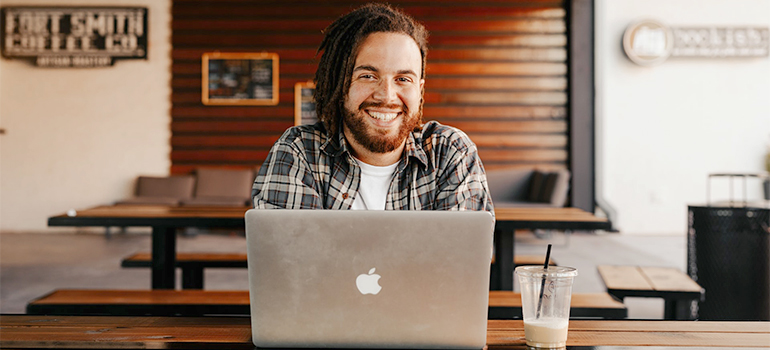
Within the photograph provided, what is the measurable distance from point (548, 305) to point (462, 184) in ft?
1.84

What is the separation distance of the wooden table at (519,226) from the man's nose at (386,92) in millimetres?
1142

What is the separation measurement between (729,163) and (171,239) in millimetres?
6827

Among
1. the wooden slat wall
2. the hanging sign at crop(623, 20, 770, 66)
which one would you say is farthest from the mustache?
the hanging sign at crop(623, 20, 770, 66)

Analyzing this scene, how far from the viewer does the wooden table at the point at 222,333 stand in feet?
2.95

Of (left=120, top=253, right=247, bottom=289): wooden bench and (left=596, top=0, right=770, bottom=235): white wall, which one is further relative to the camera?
(left=596, top=0, right=770, bottom=235): white wall

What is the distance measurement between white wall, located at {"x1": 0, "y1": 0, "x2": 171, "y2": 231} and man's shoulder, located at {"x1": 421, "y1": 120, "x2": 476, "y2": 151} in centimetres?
592

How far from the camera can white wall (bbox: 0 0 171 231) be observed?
675cm

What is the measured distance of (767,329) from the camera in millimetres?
1011

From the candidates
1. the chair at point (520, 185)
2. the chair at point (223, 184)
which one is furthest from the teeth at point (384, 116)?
the chair at point (223, 184)

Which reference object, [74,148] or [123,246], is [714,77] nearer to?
[123,246]

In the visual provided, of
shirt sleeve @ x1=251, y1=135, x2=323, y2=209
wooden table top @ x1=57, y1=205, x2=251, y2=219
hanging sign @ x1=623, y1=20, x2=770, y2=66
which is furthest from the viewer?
hanging sign @ x1=623, y1=20, x2=770, y2=66

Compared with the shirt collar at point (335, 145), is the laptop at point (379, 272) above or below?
below

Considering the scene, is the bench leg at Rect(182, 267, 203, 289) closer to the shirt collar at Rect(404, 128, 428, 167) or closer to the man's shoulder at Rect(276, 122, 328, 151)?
the man's shoulder at Rect(276, 122, 328, 151)

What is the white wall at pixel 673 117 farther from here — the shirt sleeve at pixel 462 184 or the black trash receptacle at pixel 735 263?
the shirt sleeve at pixel 462 184
